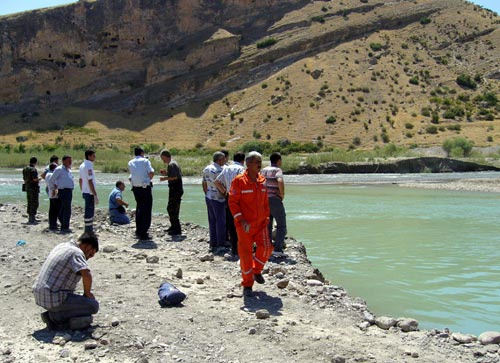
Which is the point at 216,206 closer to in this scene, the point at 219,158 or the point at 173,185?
the point at 219,158

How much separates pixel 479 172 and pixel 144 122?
39.9 meters

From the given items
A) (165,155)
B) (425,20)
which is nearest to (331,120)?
(425,20)

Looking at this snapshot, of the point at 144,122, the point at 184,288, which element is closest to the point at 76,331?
the point at 184,288

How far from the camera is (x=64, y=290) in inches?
218

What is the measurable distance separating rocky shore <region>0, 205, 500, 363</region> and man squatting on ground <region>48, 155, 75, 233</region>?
3467mm

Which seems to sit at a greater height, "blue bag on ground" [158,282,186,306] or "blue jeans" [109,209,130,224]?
"blue jeans" [109,209,130,224]

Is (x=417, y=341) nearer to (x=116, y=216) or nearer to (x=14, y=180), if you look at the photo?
(x=116, y=216)

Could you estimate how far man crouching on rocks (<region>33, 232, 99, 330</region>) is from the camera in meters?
5.44

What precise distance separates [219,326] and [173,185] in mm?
5545

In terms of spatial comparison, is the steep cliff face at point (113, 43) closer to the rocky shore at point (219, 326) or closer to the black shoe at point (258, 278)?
the rocky shore at point (219, 326)

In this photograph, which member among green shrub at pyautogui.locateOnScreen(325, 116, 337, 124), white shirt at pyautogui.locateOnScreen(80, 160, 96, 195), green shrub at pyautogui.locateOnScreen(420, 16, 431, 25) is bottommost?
white shirt at pyautogui.locateOnScreen(80, 160, 96, 195)

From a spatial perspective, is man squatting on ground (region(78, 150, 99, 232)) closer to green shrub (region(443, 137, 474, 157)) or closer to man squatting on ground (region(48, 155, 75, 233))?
man squatting on ground (region(48, 155, 75, 233))

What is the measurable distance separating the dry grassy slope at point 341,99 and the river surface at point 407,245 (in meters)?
29.0

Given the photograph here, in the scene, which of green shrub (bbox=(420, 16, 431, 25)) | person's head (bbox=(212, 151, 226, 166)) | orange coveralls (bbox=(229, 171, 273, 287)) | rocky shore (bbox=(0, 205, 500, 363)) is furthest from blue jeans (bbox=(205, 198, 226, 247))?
green shrub (bbox=(420, 16, 431, 25))
